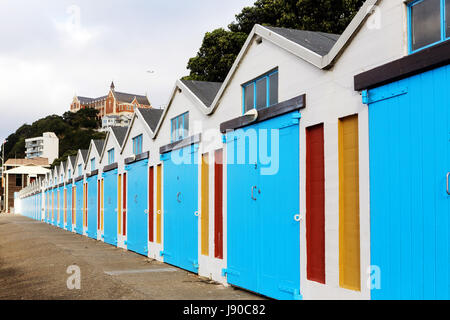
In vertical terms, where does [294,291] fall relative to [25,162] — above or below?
below

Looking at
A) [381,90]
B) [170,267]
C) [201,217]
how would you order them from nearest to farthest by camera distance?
[381,90] < [201,217] < [170,267]

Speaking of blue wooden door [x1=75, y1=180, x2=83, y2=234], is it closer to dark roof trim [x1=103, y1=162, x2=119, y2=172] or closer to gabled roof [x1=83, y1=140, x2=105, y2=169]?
gabled roof [x1=83, y1=140, x2=105, y2=169]

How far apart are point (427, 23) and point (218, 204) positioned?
643 cm

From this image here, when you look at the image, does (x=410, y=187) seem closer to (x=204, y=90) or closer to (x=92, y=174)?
(x=204, y=90)

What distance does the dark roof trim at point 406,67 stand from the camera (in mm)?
5309

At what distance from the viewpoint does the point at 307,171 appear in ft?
25.7

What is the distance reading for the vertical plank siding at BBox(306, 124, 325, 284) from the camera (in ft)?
24.4

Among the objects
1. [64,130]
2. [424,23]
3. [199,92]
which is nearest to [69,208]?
[199,92]

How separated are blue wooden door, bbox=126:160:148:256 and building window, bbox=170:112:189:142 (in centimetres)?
274

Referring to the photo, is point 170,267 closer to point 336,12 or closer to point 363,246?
point 363,246

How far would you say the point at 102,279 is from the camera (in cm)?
1096

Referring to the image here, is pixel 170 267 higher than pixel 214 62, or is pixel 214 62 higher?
pixel 214 62
